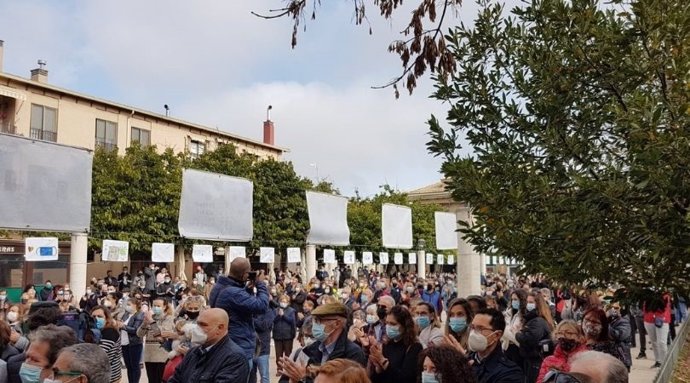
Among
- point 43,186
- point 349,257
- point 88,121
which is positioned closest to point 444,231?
point 349,257

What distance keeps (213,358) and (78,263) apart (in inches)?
577

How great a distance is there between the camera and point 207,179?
17078mm

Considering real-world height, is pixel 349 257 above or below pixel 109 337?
above

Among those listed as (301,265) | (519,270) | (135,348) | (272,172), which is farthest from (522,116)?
(272,172)

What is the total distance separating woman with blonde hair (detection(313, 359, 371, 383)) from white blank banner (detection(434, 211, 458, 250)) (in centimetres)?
2285

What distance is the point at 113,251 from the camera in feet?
65.4

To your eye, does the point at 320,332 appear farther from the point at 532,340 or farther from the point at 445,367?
the point at 532,340

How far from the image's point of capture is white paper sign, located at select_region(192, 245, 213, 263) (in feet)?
72.7

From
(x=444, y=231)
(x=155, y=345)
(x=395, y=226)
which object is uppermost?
(x=395, y=226)

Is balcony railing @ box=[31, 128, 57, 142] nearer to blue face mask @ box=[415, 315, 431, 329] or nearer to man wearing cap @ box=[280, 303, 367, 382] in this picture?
blue face mask @ box=[415, 315, 431, 329]

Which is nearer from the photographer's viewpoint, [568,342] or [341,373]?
[341,373]

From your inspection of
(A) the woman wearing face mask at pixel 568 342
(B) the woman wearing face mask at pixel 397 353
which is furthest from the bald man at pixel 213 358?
(A) the woman wearing face mask at pixel 568 342

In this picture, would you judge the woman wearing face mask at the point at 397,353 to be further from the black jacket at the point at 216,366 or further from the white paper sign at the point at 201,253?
the white paper sign at the point at 201,253

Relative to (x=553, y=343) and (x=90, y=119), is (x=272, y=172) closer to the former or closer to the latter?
(x=90, y=119)
